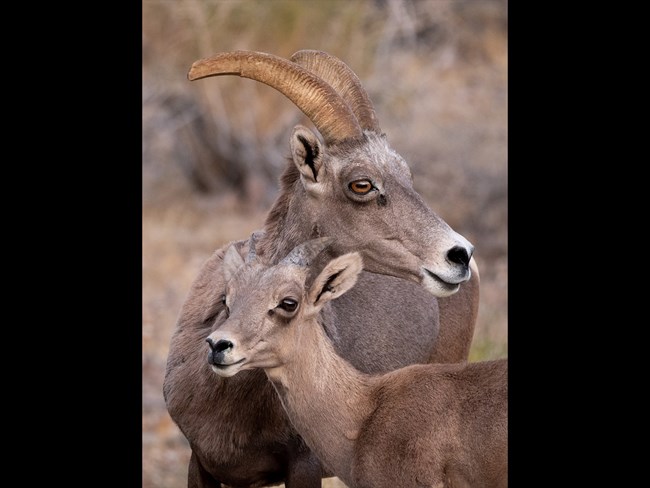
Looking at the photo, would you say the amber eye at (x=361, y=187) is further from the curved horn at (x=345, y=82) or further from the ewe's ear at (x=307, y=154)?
the curved horn at (x=345, y=82)

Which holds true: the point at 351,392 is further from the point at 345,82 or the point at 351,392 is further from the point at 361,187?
the point at 345,82

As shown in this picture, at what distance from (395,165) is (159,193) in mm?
15791

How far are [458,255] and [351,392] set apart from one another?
1.05 metres

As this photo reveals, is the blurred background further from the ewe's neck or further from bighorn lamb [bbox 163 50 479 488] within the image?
the ewe's neck

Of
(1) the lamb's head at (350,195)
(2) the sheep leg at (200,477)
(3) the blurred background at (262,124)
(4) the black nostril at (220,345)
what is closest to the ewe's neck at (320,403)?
(4) the black nostril at (220,345)

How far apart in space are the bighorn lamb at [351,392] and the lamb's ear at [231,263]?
0.05 feet

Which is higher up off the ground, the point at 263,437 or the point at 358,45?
the point at 358,45

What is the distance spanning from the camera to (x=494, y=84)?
23812 millimetres

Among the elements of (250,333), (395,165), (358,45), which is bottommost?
(250,333)

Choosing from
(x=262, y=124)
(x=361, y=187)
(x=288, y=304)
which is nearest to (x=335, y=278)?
(x=288, y=304)

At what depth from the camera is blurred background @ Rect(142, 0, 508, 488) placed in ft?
62.3
